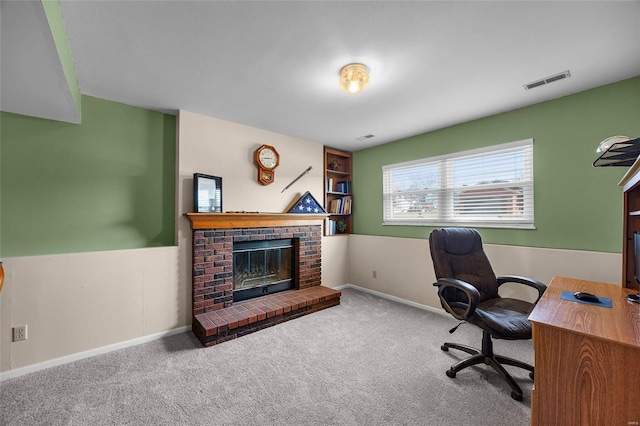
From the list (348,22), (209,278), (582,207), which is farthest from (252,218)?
(582,207)

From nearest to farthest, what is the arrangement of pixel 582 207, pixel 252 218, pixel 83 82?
pixel 83 82
pixel 582 207
pixel 252 218

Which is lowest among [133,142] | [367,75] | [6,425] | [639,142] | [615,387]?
[6,425]

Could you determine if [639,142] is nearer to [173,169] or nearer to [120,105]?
[173,169]

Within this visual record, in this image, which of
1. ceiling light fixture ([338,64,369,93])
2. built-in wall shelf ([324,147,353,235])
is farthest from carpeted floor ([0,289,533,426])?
ceiling light fixture ([338,64,369,93])

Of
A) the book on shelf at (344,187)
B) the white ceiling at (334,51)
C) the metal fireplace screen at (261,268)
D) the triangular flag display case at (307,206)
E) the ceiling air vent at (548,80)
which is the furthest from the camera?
the book on shelf at (344,187)

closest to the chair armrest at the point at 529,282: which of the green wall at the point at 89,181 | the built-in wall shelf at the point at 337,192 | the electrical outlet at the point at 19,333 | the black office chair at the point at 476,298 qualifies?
the black office chair at the point at 476,298

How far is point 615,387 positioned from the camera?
3.51ft

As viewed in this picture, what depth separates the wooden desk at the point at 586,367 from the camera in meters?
1.05

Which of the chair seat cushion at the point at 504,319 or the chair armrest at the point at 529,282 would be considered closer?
the chair seat cushion at the point at 504,319

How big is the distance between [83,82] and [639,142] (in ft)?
13.2

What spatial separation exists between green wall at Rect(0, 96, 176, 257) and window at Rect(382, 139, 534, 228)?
10.0 ft

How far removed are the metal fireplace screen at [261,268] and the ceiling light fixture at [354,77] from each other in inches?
85.8

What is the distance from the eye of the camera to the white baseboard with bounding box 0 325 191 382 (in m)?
2.02

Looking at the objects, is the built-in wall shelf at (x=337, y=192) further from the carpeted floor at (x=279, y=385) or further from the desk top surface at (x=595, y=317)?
the desk top surface at (x=595, y=317)
